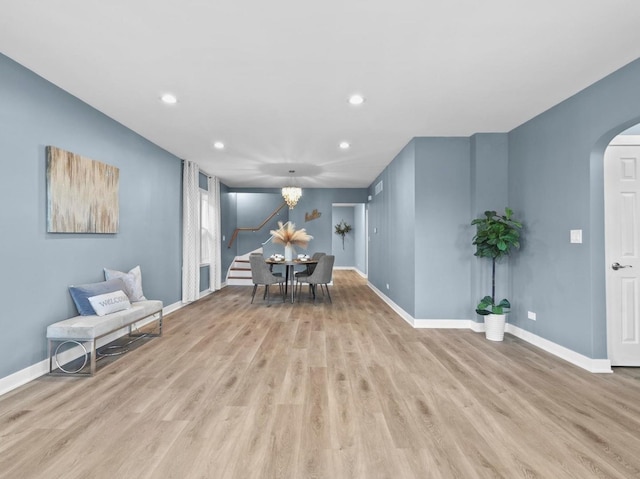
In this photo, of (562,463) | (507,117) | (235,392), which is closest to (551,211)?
(507,117)

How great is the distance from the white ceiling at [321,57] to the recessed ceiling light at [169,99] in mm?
61

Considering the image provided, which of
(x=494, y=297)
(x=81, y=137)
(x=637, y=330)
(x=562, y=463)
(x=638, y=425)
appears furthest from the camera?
(x=494, y=297)

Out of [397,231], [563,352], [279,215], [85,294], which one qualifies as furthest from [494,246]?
[279,215]

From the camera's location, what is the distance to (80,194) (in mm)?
3369

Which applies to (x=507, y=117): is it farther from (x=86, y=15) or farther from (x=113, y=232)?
(x=113, y=232)

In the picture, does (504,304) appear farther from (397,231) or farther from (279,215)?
(279,215)

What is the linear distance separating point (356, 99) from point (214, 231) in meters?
5.21

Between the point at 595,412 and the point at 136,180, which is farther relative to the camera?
the point at 136,180

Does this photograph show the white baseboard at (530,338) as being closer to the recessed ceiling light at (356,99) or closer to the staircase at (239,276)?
the recessed ceiling light at (356,99)

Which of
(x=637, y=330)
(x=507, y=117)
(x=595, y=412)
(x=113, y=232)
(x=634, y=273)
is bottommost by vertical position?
(x=595, y=412)

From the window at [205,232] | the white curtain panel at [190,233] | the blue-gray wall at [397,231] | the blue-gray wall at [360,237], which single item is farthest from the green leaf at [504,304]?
the blue-gray wall at [360,237]

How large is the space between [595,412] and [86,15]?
4.42m

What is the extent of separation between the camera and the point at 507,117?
388 centimetres

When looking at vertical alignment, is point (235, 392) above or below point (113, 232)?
below
